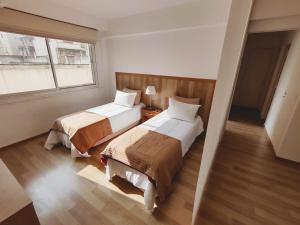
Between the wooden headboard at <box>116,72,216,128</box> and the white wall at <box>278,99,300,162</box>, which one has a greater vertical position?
the wooden headboard at <box>116,72,216,128</box>

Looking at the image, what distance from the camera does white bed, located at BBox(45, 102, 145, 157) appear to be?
2463 millimetres

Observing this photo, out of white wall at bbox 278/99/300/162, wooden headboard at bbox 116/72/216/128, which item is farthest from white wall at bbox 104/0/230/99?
white wall at bbox 278/99/300/162

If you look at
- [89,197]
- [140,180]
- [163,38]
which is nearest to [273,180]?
[140,180]

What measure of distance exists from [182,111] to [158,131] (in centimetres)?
70

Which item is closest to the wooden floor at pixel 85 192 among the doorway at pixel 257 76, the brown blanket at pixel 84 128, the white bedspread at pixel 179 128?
the brown blanket at pixel 84 128

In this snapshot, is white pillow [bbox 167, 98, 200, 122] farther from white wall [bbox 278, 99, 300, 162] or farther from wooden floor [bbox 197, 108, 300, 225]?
white wall [bbox 278, 99, 300, 162]

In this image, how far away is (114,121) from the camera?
2717 millimetres

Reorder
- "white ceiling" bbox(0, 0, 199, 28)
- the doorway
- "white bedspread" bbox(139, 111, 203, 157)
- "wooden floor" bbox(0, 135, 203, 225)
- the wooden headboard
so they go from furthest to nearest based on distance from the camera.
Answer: the doorway
the wooden headboard
"white ceiling" bbox(0, 0, 199, 28)
"white bedspread" bbox(139, 111, 203, 157)
"wooden floor" bbox(0, 135, 203, 225)

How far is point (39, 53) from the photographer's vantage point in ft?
9.00

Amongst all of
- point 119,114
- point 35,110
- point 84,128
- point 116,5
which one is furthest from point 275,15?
point 35,110

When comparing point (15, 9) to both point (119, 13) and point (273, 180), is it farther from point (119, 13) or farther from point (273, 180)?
point (273, 180)

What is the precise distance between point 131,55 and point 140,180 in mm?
2897

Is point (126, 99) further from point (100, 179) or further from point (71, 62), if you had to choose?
point (100, 179)

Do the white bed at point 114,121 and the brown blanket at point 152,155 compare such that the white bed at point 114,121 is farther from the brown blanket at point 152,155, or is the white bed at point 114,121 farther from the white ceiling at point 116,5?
the white ceiling at point 116,5
